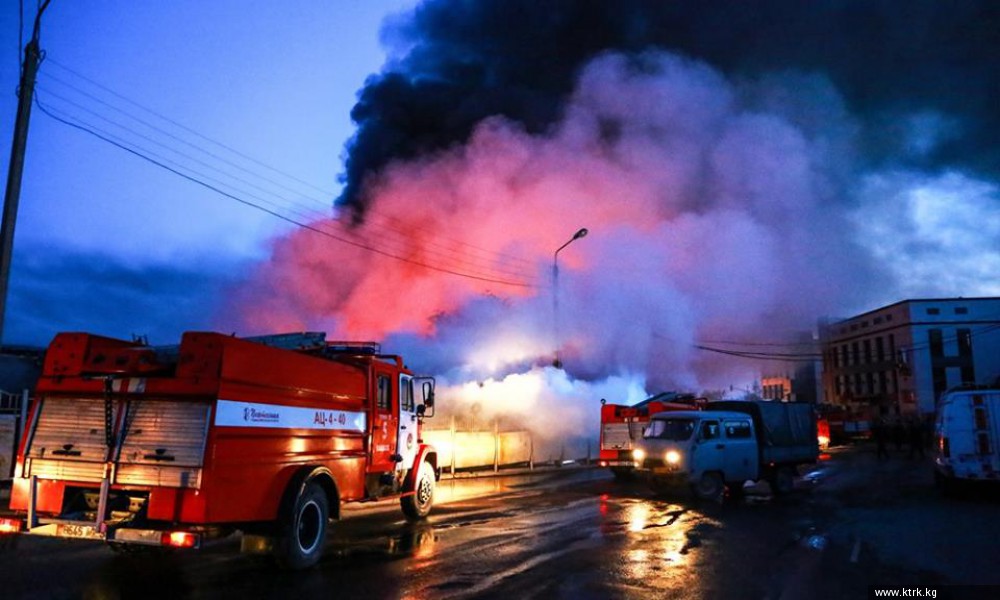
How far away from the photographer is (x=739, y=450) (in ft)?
→ 52.8

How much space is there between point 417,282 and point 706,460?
76.3 ft

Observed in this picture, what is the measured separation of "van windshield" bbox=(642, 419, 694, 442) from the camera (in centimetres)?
1570

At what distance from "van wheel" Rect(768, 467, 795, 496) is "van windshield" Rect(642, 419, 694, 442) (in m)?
3.30

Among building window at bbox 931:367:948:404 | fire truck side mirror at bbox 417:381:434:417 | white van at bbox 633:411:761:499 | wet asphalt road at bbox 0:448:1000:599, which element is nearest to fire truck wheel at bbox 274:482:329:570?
wet asphalt road at bbox 0:448:1000:599

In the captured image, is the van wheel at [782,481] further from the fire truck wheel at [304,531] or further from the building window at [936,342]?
the building window at [936,342]

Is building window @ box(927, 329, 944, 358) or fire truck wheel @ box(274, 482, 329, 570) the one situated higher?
building window @ box(927, 329, 944, 358)

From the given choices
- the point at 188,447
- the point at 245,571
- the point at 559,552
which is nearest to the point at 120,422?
the point at 188,447

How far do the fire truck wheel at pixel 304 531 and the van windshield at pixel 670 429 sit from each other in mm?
9787

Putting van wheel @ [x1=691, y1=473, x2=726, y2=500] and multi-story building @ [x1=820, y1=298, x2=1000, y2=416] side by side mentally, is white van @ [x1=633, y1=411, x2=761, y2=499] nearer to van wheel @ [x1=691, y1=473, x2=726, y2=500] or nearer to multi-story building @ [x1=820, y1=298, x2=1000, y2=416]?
van wheel @ [x1=691, y1=473, x2=726, y2=500]

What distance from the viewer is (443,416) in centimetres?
2206

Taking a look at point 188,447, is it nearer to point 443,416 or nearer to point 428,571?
point 428,571

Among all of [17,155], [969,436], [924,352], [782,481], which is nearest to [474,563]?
[17,155]

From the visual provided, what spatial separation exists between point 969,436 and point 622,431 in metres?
8.98

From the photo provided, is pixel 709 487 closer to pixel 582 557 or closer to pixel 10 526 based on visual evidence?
pixel 582 557
